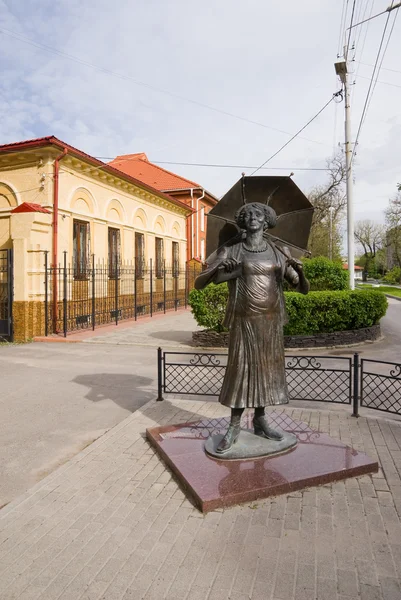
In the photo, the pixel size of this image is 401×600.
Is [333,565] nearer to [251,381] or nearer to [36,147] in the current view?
[251,381]

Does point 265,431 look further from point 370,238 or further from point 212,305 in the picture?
point 370,238

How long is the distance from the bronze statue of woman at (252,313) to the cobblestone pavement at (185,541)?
82 centimetres

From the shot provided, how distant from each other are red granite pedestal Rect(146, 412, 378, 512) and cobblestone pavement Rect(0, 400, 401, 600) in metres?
0.09

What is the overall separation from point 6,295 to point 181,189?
17.2m

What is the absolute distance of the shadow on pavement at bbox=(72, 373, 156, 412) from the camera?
6.52 m

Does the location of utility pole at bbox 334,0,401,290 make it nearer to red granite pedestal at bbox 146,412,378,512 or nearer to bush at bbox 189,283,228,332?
bush at bbox 189,283,228,332

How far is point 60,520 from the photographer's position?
3.12m

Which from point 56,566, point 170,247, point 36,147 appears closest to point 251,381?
point 56,566

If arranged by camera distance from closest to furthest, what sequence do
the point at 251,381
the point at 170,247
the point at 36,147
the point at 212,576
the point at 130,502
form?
the point at 212,576
the point at 130,502
the point at 251,381
the point at 36,147
the point at 170,247

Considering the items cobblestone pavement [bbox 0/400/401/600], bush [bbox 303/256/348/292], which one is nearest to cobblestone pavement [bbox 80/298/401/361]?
bush [bbox 303/256/348/292]

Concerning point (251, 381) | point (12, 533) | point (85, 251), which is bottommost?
point (12, 533)

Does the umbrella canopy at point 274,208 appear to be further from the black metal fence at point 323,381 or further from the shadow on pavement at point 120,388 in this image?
the shadow on pavement at point 120,388

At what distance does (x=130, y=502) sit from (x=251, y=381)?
4.60ft

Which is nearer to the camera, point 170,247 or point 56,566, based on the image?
point 56,566
